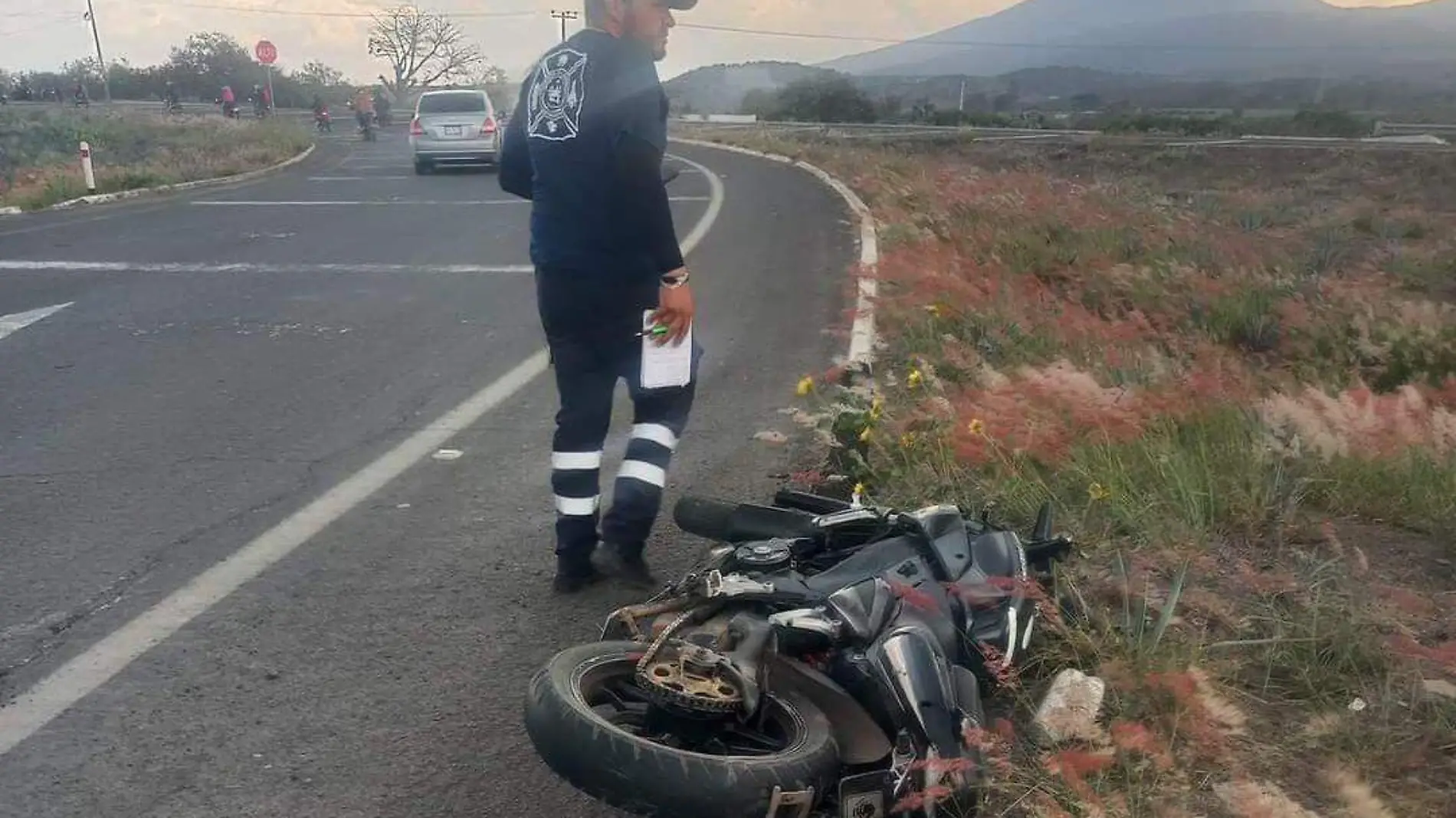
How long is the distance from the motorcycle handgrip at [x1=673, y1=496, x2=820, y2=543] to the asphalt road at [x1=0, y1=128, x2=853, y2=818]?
0.32 m

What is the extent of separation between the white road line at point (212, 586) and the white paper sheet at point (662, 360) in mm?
1416

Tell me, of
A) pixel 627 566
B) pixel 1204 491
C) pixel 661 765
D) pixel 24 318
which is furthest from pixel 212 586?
pixel 24 318

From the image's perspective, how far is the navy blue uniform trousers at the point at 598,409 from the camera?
3.82 metres

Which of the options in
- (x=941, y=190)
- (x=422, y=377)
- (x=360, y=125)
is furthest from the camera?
(x=360, y=125)

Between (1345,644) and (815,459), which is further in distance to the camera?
(815,459)

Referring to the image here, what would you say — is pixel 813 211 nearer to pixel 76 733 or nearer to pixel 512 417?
pixel 512 417

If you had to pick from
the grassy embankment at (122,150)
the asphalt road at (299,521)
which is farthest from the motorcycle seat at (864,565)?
the grassy embankment at (122,150)

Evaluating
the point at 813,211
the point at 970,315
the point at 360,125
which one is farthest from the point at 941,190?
the point at 360,125

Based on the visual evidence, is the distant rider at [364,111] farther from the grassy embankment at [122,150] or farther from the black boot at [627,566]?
the black boot at [627,566]

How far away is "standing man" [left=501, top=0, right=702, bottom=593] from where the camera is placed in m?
3.61

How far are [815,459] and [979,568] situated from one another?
2.16 meters

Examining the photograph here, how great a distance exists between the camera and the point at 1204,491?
13.8 feet

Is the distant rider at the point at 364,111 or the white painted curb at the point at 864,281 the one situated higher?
the distant rider at the point at 364,111

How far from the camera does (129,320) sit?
812 cm
